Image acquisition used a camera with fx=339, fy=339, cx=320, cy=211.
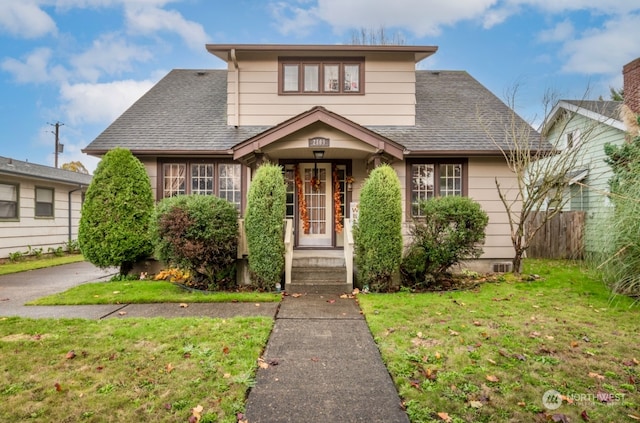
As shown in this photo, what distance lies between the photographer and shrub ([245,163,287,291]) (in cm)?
663

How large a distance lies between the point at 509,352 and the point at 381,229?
3206mm

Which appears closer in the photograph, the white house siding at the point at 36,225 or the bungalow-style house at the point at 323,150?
the bungalow-style house at the point at 323,150

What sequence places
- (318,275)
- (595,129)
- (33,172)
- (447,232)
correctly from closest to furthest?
(447,232) < (318,275) < (595,129) < (33,172)

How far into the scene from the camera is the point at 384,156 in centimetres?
790

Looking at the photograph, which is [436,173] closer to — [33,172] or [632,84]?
[632,84]

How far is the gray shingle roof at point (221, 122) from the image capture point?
845cm

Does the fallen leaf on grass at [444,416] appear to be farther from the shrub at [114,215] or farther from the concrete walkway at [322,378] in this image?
the shrub at [114,215]

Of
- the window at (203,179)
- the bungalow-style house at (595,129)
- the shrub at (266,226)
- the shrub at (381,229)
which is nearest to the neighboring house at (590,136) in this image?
the bungalow-style house at (595,129)

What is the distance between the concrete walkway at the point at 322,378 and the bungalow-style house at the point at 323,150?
357cm

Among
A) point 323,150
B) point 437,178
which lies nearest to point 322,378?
point 323,150

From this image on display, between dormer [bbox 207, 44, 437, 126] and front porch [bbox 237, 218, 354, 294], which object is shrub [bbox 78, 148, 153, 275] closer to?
front porch [bbox 237, 218, 354, 294]

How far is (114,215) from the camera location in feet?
24.7

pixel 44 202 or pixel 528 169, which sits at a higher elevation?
pixel 528 169

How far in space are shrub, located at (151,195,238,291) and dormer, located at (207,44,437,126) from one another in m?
3.40
